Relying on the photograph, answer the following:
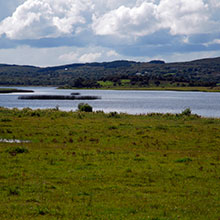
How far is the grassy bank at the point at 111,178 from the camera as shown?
12.5 meters

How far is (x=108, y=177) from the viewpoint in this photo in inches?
699

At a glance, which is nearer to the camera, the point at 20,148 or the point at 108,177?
the point at 108,177

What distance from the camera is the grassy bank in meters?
12.5

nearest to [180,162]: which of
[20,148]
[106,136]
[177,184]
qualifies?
[177,184]

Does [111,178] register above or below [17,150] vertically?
below

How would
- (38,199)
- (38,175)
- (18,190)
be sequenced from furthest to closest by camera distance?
(38,175) → (18,190) → (38,199)

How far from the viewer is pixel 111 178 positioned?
57.8ft

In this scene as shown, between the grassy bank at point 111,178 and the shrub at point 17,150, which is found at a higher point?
the shrub at point 17,150

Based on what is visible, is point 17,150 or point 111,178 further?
point 17,150

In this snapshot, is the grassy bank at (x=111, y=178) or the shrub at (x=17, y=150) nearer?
the grassy bank at (x=111, y=178)

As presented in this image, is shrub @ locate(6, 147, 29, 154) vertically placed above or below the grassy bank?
above

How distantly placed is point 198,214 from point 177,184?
4.51 m

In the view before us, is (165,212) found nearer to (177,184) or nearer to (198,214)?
(198,214)

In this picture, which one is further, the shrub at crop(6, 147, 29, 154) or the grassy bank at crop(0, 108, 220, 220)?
the shrub at crop(6, 147, 29, 154)
